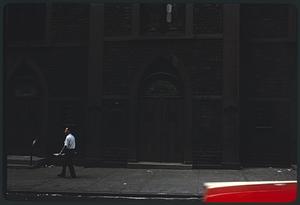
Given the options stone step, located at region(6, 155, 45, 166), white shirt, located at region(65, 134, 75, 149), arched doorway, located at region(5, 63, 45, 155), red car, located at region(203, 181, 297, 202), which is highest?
arched doorway, located at region(5, 63, 45, 155)

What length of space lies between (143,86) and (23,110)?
2.35ft

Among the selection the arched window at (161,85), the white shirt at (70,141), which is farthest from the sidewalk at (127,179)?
Answer: the arched window at (161,85)

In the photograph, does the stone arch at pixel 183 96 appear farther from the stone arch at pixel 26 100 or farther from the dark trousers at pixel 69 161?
the stone arch at pixel 26 100

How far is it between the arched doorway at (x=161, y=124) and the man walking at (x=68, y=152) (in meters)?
0.35

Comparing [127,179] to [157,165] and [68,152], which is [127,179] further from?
[68,152]

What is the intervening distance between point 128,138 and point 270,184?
2.47 feet

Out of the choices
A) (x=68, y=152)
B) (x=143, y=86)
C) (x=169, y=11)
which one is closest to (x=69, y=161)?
(x=68, y=152)

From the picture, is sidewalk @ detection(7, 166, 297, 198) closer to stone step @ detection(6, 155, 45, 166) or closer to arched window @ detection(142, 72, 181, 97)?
stone step @ detection(6, 155, 45, 166)

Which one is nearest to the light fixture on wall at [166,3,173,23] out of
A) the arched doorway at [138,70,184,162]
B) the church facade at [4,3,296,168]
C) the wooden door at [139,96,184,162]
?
the church facade at [4,3,296,168]

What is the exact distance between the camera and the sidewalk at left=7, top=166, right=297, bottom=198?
2260 millimetres

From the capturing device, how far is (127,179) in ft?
7.76

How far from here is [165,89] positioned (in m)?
2.81

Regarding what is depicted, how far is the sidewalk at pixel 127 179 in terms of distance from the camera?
7.41 ft

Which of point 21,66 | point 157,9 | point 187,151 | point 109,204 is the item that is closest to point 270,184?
point 187,151
